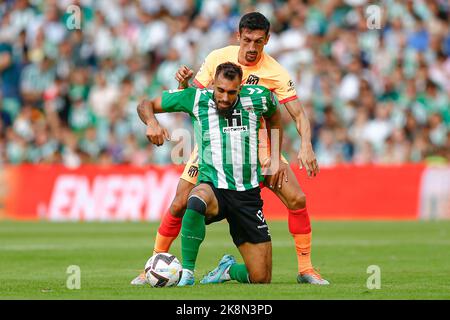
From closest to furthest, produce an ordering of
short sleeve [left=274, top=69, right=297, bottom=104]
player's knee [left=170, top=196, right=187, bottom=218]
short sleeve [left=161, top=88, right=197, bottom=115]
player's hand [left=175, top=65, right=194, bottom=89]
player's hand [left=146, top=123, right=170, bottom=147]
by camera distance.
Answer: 1. player's hand [left=146, top=123, right=170, bottom=147]
2. player's hand [left=175, top=65, right=194, bottom=89]
3. short sleeve [left=161, top=88, right=197, bottom=115]
4. player's knee [left=170, top=196, right=187, bottom=218]
5. short sleeve [left=274, top=69, right=297, bottom=104]

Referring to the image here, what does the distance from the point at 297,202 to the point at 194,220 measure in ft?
3.88

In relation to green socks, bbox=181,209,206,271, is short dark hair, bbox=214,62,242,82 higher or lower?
higher

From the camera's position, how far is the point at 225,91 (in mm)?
10023

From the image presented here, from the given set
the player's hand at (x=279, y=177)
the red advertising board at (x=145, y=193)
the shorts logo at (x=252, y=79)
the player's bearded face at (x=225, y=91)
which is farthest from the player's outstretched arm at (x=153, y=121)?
the red advertising board at (x=145, y=193)

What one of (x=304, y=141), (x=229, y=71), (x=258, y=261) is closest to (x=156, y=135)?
(x=229, y=71)

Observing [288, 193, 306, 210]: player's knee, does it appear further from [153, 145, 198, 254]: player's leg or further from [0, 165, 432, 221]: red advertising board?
[0, 165, 432, 221]: red advertising board

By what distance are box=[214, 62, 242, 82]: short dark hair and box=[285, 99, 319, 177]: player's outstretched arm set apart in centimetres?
89

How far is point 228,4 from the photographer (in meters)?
25.8

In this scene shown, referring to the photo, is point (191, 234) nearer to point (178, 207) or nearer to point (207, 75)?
point (178, 207)

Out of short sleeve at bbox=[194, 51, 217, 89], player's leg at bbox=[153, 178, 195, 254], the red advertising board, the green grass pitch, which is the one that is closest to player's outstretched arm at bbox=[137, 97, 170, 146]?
short sleeve at bbox=[194, 51, 217, 89]

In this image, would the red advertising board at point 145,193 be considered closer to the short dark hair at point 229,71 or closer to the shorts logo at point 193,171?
the shorts logo at point 193,171

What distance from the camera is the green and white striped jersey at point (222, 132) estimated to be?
10297 millimetres

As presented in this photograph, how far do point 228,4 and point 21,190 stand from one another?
21.4 feet

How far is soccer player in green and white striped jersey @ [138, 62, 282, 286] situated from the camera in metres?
10.1
